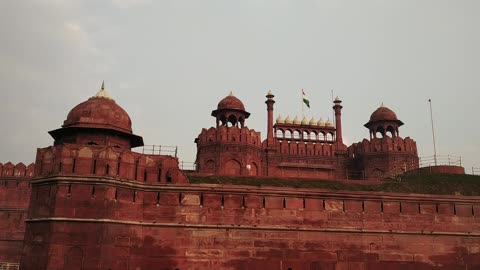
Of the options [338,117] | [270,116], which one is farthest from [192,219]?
[338,117]

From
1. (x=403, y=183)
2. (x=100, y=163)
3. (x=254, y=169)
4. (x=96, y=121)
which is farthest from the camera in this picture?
(x=254, y=169)

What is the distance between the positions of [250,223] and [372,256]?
5005 millimetres

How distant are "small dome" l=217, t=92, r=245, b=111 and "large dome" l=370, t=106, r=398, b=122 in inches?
358

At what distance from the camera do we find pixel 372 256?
17.0m

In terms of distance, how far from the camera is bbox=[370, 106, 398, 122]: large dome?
29281 mm

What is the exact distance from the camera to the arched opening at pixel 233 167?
26.3 metres

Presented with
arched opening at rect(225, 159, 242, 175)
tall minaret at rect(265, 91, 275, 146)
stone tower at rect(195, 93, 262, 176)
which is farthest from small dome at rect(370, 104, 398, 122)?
arched opening at rect(225, 159, 242, 175)

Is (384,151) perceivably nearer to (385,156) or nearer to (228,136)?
(385,156)

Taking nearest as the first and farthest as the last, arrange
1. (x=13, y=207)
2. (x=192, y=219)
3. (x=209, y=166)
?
(x=192, y=219) < (x=13, y=207) < (x=209, y=166)

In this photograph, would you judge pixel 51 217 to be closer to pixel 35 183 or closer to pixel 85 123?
pixel 35 183

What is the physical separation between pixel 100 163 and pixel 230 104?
13.6 meters

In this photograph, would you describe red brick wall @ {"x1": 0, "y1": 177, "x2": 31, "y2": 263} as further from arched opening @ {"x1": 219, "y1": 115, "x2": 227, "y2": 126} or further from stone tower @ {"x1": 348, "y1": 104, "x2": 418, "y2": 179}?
stone tower @ {"x1": 348, "y1": 104, "x2": 418, "y2": 179}

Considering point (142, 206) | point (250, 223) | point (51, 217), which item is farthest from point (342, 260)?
point (51, 217)

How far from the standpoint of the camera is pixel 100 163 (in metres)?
15.4
